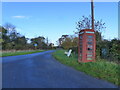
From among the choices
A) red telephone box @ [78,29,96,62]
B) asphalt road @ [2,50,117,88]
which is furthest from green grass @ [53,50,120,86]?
red telephone box @ [78,29,96,62]

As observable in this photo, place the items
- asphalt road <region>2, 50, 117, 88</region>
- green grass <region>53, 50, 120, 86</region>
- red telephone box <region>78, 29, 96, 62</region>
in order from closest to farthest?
1. asphalt road <region>2, 50, 117, 88</region>
2. green grass <region>53, 50, 120, 86</region>
3. red telephone box <region>78, 29, 96, 62</region>

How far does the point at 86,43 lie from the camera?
388 inches

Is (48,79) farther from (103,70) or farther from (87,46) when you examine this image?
(87,46)

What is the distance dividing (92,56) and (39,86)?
6.55m

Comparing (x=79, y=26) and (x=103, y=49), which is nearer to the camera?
(x=103, y=49)

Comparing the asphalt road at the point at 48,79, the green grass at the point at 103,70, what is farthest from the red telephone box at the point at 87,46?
the asphalt road at the point at 48,79

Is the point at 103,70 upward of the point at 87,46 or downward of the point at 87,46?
downward

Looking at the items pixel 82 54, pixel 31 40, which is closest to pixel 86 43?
pixel 82 54

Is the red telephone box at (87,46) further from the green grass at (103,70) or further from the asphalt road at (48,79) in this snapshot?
the asphalt road at (48,79)

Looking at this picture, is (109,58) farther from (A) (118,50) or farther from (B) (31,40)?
(B) (31,40)

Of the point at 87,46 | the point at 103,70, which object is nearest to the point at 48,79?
the point at 103,70

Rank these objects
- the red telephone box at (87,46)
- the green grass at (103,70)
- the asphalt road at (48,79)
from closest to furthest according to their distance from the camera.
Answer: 1. the asphalt road at (48,79)
2. the green grass at (103,70)
3. the red telephone box at (87,46)

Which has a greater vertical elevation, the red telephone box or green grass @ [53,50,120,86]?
the red telephone box

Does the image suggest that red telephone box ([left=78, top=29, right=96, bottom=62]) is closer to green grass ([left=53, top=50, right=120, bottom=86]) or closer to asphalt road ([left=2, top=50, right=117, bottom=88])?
green grass ([left=53, top=50, right=120, bottom=86])
